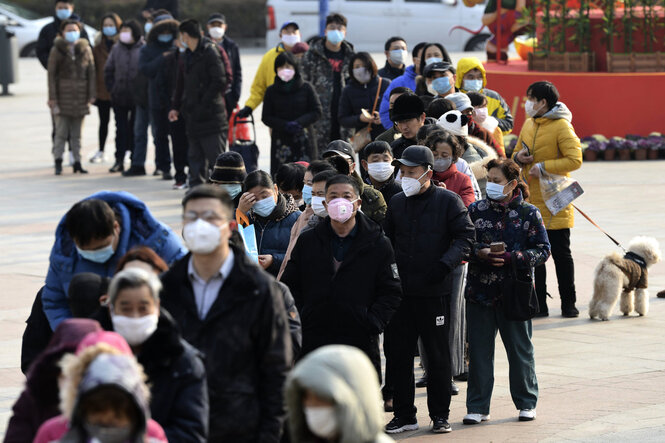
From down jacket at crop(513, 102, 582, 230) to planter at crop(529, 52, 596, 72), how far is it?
8.86m

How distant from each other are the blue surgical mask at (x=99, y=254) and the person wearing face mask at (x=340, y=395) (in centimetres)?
192

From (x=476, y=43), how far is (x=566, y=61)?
14756 mm

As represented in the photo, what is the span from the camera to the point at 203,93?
48.5ft

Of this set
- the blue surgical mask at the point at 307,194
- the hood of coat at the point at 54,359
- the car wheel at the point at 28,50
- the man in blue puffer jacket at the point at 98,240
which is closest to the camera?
the hood of coat at the point at 54,359

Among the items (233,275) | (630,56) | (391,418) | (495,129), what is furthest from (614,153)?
(233,275)

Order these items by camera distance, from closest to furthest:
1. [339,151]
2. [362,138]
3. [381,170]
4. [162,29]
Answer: [381,170] → [339,151] → [362,138] → [162,29]

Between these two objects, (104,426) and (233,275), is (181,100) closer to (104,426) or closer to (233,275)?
(233,275)

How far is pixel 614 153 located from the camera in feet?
60.2

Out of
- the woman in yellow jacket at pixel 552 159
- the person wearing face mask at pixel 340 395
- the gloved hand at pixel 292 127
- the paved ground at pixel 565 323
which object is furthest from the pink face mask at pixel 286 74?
the person wearing face mask at pixel 340 395

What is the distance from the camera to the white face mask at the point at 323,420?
3764 mm

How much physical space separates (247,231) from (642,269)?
3.91m

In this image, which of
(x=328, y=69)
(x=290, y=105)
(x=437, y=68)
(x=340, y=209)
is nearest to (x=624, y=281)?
(x=437, y=68)

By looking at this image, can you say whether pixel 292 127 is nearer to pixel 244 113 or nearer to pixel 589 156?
pixel 244 113

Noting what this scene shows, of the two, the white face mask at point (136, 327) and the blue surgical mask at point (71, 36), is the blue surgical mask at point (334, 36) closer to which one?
the blue surgical mask at point (71, 36)
